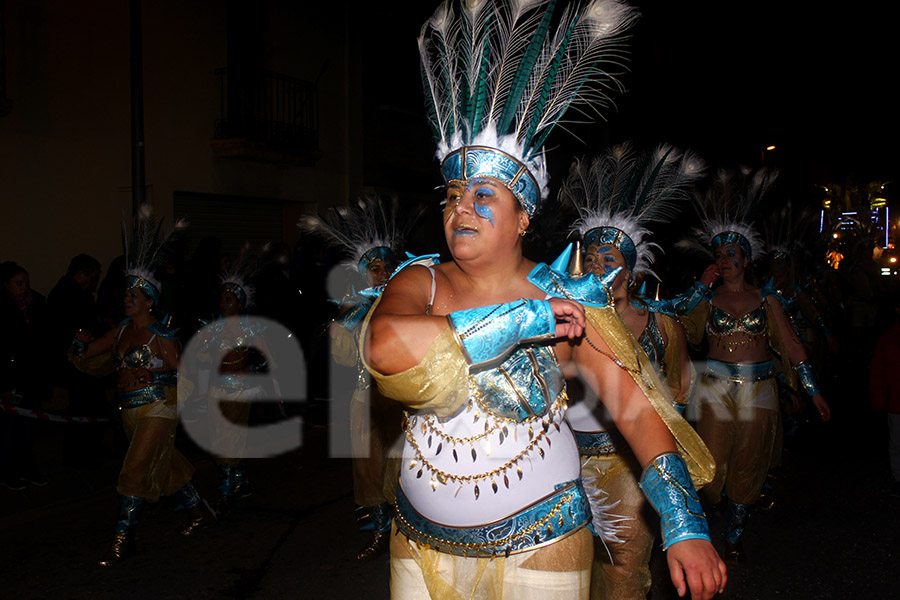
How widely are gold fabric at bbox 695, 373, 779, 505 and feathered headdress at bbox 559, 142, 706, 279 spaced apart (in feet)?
4.51

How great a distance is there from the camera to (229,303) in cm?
700

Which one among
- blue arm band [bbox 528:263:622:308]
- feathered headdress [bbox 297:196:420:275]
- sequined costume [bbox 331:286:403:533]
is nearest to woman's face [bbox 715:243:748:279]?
feathered headdress [bbox 297:196:420:275]

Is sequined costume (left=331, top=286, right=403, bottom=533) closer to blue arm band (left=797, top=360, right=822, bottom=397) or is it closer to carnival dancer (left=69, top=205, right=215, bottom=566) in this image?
carnival dancer (left=69, top=205, right=215, bottom=566)

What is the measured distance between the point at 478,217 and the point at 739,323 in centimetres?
403

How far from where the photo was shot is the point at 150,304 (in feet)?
19.5

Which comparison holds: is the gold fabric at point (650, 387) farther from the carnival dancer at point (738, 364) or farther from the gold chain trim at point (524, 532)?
the carnival dancer at point (738, 364)

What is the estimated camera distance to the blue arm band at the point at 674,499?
2117 mm

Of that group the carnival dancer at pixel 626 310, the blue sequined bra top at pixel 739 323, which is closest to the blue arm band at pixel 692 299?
the blue sequined bra top at pixel 739 323

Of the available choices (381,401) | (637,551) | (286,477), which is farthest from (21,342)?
(637,551)

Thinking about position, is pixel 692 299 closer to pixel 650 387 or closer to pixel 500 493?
pixel 650 387

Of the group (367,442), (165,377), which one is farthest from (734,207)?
(165,377)

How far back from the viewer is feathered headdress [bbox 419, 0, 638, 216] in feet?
8.29

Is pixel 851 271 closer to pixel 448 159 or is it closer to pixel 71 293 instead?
pixel 71 293

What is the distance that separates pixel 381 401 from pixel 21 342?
472 cm
